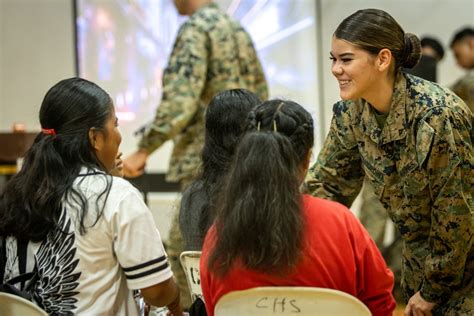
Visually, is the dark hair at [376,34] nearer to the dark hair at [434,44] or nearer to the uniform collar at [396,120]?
the uniform collar at [396,120]

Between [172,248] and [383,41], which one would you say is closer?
[383,41]

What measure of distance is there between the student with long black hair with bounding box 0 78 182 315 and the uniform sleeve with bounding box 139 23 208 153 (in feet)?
5.18

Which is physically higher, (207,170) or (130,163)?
(207,170)

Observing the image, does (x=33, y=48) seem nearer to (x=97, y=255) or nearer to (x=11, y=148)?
(x=11, y=148)

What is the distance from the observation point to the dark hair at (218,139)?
233 centimetres

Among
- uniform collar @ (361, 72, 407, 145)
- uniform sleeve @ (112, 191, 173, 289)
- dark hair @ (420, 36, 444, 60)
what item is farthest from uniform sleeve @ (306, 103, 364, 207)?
dark hair @ (420, 36, 444, 60)

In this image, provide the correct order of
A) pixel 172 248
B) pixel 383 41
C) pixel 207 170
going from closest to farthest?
pixel 383 41 < pixel 207 170 < pixel 172 248

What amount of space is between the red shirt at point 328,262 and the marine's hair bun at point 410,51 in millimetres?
548

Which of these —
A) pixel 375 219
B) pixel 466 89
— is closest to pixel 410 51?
pixel 466 89

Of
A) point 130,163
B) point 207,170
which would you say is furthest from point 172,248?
point 207,170

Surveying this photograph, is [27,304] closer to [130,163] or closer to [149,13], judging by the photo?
[130,163]

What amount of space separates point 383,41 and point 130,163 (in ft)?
5.89

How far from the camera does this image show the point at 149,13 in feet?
18.6

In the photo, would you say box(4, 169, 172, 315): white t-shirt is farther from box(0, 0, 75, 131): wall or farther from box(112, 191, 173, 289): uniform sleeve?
box(0, 0, 75, 131): wall
